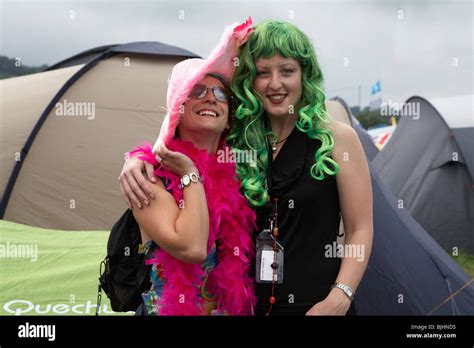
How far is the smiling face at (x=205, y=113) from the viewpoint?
1688 mm

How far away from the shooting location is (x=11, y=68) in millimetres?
5023

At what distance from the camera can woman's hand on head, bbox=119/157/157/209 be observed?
1.58m

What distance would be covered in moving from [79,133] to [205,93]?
8.22ft

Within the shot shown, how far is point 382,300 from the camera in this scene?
9.53ft

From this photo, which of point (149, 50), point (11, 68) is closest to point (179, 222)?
point (149, 50)

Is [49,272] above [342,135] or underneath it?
underneath

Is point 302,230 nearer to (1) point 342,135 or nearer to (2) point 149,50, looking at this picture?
(1) point 342,135

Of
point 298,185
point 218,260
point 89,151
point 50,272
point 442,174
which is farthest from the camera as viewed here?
point 442,174

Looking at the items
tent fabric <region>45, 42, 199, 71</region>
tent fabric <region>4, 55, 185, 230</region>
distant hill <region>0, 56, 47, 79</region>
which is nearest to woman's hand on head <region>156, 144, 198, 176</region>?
tent fabric <region>4, 55, 185, 230</region>

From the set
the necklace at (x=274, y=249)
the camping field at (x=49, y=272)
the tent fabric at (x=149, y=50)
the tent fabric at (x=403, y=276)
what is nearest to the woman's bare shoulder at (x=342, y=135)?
the necklace at (x=274, y=249)

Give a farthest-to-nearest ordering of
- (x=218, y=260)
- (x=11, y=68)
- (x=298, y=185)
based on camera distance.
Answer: (x=11, y=68)
(x=218, y=260)
(x=298, y=185)

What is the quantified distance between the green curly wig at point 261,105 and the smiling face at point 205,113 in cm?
6
